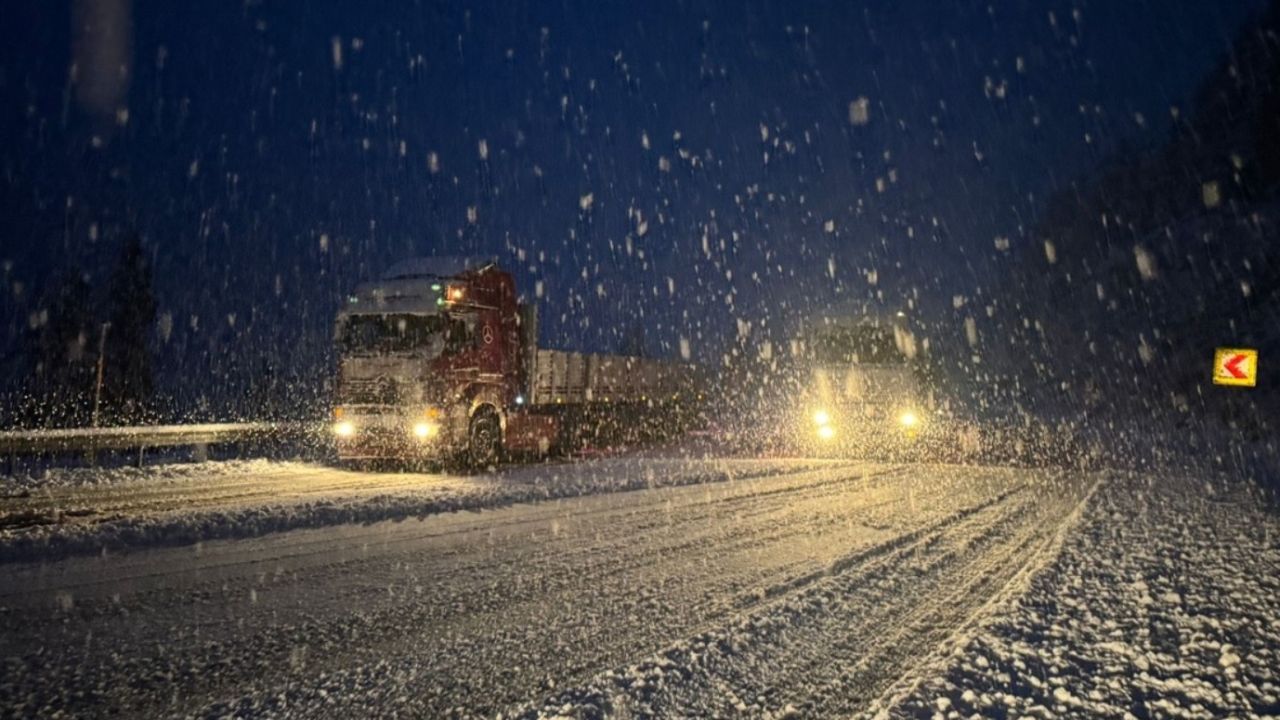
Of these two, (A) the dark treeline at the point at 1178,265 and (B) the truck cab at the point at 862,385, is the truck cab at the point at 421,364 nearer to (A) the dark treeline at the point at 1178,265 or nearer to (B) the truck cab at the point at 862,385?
(B) the truck cab at the point at 862,385

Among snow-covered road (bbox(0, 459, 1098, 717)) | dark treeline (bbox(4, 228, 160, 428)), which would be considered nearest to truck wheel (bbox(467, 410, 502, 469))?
snow-covered road (bbox(0, 459, 1098, 717))

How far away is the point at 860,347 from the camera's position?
18781mm

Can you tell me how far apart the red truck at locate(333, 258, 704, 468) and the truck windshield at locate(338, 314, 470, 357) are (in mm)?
19

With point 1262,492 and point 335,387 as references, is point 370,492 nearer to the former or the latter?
point 335,387

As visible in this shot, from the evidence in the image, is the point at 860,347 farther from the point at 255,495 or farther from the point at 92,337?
the point at 92,337

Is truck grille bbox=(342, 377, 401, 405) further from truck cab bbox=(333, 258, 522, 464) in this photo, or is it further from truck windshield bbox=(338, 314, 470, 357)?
truck windshield bbox=(338, 314, 470, 357)

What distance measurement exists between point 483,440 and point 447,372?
1.81 m

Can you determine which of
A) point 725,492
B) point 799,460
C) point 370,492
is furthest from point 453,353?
point 799,460

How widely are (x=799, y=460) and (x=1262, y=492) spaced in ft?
26.2

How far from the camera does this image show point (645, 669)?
3891 mm

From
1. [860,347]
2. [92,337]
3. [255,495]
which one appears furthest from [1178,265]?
[92,337]

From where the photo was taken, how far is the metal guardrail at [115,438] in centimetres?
1506

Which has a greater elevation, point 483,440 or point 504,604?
point 483,440

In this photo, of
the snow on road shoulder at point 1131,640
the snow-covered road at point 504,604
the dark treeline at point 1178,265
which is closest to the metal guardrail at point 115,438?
the snow-covered road at point 504,604
